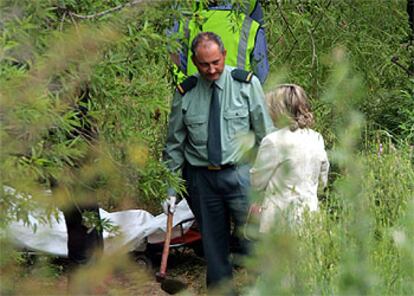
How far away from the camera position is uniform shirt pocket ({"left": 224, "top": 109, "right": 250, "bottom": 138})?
241 inches

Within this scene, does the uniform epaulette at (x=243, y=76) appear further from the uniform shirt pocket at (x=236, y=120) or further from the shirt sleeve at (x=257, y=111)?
the uniform shirt pocket at (x=236, y=120)

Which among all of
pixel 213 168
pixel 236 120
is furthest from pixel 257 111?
pixel 213 168

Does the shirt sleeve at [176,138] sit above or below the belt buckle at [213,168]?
above

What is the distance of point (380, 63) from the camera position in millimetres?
8312

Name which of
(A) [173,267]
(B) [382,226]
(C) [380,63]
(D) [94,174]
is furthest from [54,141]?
(C) [380,63]

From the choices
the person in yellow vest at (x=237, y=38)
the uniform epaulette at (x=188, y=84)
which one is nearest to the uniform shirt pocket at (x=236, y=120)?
the uniform epaulette at (x=188, y=84)

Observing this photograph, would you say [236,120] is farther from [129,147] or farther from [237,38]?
[129,147]

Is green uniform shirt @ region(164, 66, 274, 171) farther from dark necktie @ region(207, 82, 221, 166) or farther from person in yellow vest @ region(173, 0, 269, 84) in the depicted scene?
person in yellow vest @ region(173, 0, 269, 84)

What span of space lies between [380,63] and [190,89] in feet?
8.23

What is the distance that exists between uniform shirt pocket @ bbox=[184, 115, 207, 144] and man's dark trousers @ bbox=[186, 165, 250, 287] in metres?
0.16

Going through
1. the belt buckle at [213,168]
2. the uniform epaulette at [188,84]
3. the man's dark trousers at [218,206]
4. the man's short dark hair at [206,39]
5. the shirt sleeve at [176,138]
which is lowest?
the man's dark trousers at [218,206]

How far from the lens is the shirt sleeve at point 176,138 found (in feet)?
20.5

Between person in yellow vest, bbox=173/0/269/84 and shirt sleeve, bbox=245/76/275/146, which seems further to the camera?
person in yellow vest, bbox=173/0/269/84

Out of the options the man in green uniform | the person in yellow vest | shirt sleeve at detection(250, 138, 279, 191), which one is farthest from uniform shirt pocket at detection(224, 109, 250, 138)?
shirt sleeve at detection(250, 138, 279, 191)
